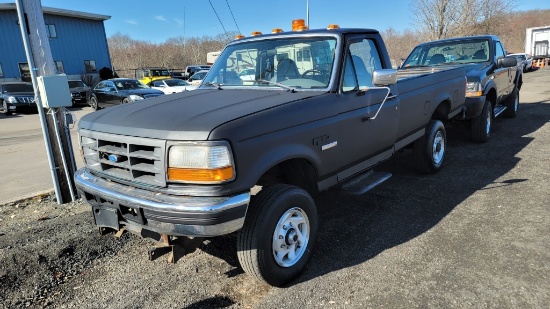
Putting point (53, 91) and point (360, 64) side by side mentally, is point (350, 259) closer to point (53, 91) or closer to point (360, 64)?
point (360, 64)

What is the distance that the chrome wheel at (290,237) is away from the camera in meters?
3.00

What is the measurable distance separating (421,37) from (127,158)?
103ft

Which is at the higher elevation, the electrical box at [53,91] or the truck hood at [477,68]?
the electrical box at [53,91]

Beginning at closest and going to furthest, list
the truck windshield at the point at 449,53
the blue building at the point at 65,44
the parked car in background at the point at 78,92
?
the truck windshield at the point at 449,53 < the parked car in background at the point at 78,92 < the blue building at the point at 65,44

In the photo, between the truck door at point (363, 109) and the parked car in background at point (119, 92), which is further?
the parked car in background at point (119, 92)

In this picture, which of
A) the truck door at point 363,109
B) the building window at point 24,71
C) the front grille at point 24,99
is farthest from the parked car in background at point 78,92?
the truck door at point 363,109

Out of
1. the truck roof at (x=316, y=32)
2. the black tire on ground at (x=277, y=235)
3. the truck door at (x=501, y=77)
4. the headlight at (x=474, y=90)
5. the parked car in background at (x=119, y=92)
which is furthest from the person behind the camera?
the parked car in background at (x=119, y=92)

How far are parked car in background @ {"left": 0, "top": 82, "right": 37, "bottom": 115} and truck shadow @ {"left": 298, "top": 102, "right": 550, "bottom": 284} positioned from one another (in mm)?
18414

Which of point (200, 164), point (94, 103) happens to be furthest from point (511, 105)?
point (94, 103)

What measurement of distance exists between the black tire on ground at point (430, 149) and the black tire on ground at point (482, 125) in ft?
6.21

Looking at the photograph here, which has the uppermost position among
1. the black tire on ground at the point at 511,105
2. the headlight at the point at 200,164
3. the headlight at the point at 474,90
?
the headlight at the point at 200,164

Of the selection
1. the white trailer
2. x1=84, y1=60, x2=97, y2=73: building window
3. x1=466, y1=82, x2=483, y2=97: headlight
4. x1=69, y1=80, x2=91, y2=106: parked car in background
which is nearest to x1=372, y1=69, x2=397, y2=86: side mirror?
x1=466, y1=82, x2=483, y2=97: headlight

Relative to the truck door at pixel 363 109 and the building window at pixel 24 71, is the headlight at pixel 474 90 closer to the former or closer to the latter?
the truck door at pixel 363 109

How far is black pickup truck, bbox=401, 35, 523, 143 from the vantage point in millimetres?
6840
